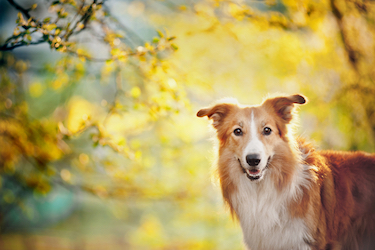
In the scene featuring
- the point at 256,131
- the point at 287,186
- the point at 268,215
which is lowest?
the point at 268,215

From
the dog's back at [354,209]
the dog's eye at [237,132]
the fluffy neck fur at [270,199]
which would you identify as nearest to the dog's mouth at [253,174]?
the fluffy neck fur at [270,199]

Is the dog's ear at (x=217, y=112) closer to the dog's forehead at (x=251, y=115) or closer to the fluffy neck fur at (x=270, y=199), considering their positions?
the dog's forehead at (x=251, y=115)

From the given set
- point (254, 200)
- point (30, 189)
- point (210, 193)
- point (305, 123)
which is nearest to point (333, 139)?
point (305, 123)

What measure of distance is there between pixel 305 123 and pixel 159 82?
14.5 ft

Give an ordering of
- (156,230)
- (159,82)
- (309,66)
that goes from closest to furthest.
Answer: (159,82), (309,66), (156,230)

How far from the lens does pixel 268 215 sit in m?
2.66

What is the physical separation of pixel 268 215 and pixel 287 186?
0.33 m

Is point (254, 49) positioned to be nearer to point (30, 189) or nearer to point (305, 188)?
point (305, 188)

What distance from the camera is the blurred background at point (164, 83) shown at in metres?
3.31

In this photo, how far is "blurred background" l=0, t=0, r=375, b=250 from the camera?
331 cm

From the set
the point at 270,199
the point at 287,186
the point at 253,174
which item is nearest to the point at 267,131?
the point at 253,174

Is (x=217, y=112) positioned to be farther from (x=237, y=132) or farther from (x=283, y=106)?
(x=283, y=106)

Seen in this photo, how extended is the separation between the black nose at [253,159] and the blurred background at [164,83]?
665mm

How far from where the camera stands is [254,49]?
631 centimetres
